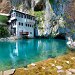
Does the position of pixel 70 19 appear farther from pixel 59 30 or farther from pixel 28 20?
pixel 28 20

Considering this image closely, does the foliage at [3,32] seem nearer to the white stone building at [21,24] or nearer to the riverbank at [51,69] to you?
the white stone building at [21,24]

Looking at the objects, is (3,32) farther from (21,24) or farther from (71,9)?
(71,9)

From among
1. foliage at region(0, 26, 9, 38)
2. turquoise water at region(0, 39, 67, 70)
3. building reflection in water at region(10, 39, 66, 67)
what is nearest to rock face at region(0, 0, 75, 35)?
foliage at region(0, 26, 9, 38)

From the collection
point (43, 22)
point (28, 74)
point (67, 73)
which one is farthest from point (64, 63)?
point (43, 22)

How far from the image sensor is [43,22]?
4991cm

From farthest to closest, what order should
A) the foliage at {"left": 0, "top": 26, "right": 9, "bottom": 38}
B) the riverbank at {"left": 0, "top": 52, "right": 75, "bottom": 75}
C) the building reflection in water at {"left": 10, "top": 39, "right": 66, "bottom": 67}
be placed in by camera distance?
the foliage at {"left": 0, "top": 26, "right": 9, "bottom": 38} → the building reflection in water at {"left": 10, "top": 39, "right": 66, "bottom": 67} → the riverbank at {"left": 0, "top": 52, "right": 75, "bottom": 75}

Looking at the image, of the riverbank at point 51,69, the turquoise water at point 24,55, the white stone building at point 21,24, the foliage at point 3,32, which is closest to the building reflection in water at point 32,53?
the turquoise water at point 24,55

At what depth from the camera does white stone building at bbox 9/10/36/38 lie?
50.3m

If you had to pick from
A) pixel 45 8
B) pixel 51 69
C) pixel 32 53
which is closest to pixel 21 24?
pixel 45 8

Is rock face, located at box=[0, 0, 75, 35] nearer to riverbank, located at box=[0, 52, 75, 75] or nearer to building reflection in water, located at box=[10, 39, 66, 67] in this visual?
building reflection in water, located at box=[10, 39, 66, 67]

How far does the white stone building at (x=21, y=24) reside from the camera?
50312 millimetres

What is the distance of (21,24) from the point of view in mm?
51438

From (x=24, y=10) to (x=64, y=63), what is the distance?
4445cm

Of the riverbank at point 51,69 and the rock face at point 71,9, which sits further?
the rock face at point 71,9
